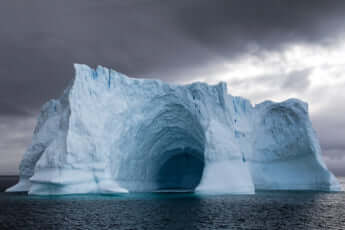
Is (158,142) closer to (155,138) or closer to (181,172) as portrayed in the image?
(155,138)

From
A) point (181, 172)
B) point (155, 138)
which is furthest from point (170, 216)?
point (181, 172)

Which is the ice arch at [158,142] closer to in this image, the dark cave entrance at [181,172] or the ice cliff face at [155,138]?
the ice cliff face at [155,138]

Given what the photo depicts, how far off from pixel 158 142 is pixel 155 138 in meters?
1.51

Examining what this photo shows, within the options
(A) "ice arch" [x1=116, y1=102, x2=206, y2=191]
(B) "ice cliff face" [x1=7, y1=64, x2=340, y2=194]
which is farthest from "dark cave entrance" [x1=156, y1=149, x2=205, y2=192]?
(B) "ice cliff face" [x1=7, y1=64, x2=340, y2=194]

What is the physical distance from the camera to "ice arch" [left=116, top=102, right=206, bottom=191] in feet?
98.4

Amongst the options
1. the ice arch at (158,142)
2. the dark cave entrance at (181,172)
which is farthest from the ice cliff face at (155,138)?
the dark cave entrance at (181,172)

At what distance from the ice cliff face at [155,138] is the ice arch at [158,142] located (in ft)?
0.36

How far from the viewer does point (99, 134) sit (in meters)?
26.3

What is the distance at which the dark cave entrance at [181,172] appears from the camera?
44713mm

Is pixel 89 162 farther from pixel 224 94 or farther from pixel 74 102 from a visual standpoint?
pixel 224 94

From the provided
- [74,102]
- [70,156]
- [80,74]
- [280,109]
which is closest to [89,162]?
[70,156]

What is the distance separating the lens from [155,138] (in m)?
33.1

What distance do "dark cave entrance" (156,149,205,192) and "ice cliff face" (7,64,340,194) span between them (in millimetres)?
7390

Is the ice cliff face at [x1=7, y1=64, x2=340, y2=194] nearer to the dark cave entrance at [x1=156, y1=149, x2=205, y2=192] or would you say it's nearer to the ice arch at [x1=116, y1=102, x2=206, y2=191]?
the ice arch at [x1=116, y1=102, x2=206, y2=191]
